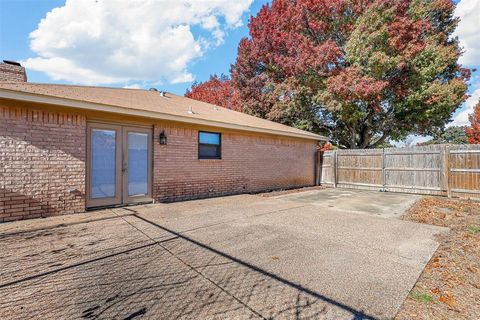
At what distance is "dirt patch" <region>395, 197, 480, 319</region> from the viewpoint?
2.28 m

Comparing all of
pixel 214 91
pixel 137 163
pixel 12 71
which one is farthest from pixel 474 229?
pixel 214 91

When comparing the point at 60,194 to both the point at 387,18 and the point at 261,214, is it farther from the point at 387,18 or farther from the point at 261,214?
the point at 387,18

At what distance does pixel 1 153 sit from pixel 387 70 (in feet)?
51.6

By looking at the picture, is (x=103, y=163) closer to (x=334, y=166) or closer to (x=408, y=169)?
(x=334, y=166)

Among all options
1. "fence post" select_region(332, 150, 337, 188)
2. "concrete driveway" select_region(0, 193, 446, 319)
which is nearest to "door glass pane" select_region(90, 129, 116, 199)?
"concrete driveway" select_region(0, 193, 446, 319)

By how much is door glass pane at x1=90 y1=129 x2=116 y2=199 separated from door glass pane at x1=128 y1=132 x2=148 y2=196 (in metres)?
0.43

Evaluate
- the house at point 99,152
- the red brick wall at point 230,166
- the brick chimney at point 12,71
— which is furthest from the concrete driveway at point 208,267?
the brick chimney at point 12,71

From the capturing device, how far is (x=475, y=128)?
70.8 ft

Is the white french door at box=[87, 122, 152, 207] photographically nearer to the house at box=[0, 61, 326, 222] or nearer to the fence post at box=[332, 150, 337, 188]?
the house at box=[0, 61, 326, 222]

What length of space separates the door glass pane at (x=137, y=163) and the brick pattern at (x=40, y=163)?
113cm

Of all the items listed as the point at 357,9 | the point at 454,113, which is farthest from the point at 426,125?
the point at 357,9

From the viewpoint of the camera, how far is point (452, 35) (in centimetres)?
1541

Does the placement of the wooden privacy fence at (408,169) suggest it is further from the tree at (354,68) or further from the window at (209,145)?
the window at (209,145)

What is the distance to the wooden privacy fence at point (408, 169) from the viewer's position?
867 cm
